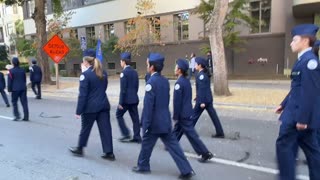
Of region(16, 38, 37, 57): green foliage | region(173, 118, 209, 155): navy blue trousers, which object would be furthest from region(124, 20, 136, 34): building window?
region(173, 118, 209, 155): navy blue trousers

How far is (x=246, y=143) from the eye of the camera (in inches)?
263

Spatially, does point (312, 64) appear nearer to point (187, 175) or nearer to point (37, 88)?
point (187, 175)

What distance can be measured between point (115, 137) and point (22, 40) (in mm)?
28586

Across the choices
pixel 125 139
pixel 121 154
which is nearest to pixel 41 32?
pixel 125 139

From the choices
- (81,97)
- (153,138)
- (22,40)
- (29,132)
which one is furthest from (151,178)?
(22,40)

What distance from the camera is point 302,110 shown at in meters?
3.80

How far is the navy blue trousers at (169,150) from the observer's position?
487 cm

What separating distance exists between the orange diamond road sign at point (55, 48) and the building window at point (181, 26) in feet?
33.3

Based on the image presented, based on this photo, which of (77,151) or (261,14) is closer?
(77,151)

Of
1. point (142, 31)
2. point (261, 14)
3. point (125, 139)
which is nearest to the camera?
point (125, 139)

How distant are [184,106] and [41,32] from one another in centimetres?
1708

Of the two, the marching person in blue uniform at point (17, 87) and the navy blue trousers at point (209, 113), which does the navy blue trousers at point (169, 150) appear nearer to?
the navy blue trousers at point (209, 113)

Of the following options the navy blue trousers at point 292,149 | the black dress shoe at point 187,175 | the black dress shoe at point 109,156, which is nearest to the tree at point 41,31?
the black dress shoe at point 109,156

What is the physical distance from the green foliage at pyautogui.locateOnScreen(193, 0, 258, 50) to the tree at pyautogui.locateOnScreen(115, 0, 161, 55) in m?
4.29
